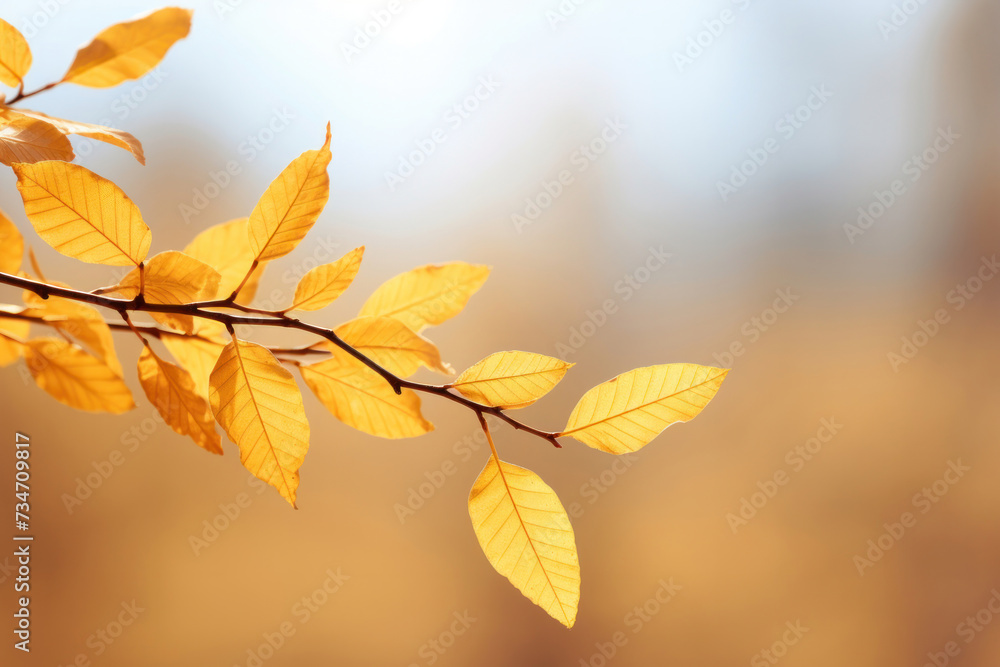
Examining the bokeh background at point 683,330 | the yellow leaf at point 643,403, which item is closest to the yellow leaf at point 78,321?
the yellow leaf at point 643,403

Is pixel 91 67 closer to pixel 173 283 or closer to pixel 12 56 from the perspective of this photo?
pixel 12 56

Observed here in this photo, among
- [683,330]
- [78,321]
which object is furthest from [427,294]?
[683,330]

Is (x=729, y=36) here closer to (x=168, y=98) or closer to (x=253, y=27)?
(x=253, y=27)

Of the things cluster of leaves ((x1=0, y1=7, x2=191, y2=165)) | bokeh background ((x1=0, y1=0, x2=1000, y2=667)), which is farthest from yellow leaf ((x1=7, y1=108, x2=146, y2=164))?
bokeh background ((x1=0, y1=0, x2=1000, y2=667))

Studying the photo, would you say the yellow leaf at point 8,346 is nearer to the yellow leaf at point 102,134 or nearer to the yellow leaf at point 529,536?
the yellow leaf at point 102,134

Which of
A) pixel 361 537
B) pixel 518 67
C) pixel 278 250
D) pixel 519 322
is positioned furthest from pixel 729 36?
pixel 278 250
